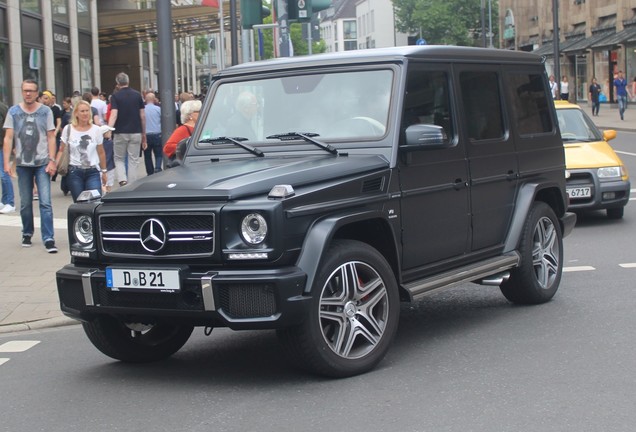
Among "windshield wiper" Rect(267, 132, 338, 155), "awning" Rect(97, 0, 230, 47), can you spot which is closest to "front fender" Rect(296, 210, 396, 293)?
"windshield wiper" Rect(267, 132, 338, 155)

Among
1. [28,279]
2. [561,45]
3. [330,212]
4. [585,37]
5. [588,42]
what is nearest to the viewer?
[330,212]

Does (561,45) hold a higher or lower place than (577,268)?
higher

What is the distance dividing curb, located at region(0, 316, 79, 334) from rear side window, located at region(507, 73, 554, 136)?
3897mm

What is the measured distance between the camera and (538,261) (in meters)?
8.27

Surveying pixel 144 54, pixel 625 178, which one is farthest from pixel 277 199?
pixel 144 54

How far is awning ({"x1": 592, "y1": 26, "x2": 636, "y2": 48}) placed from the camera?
53594mm

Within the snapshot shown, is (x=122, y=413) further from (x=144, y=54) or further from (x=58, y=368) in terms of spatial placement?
(x=144, y=54)

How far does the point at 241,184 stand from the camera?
588 cm

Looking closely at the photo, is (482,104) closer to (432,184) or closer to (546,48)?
(432,184)

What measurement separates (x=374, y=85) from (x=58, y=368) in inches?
107

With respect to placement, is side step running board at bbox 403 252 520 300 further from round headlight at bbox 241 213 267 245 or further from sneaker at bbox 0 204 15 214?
sneaker at bbox 0 204 15 214

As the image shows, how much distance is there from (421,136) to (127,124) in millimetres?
12465

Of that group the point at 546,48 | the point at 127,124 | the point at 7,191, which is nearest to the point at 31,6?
the point at 127,124

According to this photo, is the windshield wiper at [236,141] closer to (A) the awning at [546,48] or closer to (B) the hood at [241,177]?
(B) the hood at [241,177]
